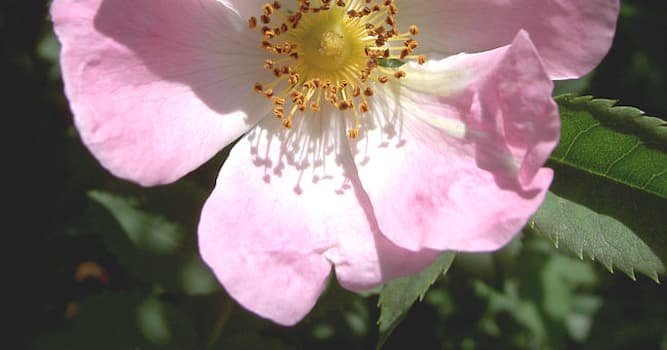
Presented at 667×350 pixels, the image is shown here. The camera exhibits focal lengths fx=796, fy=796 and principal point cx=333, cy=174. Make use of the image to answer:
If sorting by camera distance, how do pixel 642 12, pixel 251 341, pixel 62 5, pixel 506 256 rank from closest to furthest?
pixel 62 5 → pixel 251 341 → pixel 506 256 → pixel 642 12

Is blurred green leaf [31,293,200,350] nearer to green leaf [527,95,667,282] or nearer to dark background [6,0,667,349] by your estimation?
dark background [6,0,667,349]

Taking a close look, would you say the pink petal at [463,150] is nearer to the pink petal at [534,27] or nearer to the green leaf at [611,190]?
the pink petal at [534,27]

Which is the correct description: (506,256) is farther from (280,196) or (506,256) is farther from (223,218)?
(223,218)

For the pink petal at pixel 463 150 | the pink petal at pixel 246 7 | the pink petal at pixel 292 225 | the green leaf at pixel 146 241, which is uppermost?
the pink petal at pixel 246 7

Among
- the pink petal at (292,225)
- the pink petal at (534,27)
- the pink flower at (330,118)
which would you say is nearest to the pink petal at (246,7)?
the pink flower at (330,118)

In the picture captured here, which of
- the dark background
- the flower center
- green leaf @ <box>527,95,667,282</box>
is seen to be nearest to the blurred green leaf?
the dark background

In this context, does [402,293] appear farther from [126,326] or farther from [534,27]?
[126,326]

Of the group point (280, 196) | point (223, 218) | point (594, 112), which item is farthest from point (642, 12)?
point (223, 218)
